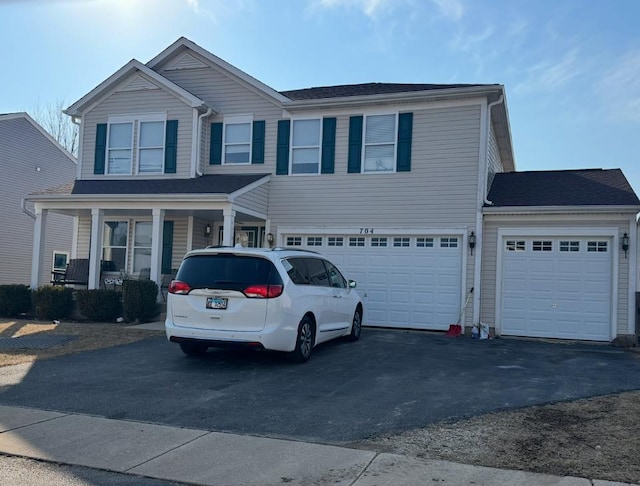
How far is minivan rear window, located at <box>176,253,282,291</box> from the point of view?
27.5 feet

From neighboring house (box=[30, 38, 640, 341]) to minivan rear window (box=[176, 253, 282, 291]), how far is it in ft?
17.4

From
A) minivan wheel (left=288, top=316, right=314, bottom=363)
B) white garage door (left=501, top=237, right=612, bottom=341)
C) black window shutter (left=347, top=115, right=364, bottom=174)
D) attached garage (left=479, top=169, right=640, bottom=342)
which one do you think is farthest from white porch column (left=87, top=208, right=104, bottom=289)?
white garage door (left=501, top=237, right=612, bottom=341)

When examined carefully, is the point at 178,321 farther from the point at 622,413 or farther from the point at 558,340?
the point at 558,340

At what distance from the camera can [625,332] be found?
12.7 m

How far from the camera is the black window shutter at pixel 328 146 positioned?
606 inches

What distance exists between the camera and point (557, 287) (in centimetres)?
1331

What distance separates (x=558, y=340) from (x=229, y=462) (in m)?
10.4

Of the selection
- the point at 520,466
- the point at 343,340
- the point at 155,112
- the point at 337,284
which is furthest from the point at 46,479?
the point at 155,112

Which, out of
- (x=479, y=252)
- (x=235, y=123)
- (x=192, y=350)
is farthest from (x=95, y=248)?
(x=479, y=252)

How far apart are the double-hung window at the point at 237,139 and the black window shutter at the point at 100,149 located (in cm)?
373

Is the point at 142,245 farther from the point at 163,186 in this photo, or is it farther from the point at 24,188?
the point at 24,188

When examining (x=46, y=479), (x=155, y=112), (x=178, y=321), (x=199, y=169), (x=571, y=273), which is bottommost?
(x=46, y=479)

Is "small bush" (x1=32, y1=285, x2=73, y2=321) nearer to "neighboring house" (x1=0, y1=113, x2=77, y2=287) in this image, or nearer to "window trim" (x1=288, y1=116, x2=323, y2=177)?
"window trim" (x1=288, y1=116, x2=323, y2=177)

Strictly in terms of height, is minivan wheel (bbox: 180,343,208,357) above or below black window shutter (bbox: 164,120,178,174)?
below
